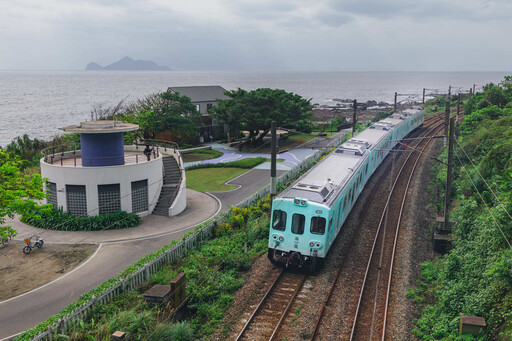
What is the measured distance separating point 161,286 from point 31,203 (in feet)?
22.0

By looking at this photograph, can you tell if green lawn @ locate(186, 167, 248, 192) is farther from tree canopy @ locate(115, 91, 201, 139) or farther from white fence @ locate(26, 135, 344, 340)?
white fence @ locate(26, 135, 344, 340)

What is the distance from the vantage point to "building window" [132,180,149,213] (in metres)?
27.2

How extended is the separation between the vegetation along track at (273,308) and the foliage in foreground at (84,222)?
37.7ft

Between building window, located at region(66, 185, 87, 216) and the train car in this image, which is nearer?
the train car

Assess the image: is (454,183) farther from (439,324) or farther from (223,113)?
(223,113)

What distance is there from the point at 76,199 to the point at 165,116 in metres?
24.6

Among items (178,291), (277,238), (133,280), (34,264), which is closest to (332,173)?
(277,238)

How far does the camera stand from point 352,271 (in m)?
19.6

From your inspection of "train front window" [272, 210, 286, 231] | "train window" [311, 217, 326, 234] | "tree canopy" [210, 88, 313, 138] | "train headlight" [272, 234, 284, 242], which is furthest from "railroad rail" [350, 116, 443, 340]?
"tree canopy" [210, 88, 313, 138]

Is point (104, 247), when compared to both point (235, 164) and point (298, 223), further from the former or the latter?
point (235, 164)

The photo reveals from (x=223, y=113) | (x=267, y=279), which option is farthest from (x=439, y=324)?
(x=223, y=113)

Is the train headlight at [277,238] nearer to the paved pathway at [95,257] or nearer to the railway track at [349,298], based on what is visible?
the railway track at [349,298]

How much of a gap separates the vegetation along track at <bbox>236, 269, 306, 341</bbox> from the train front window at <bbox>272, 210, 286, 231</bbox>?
6.74ft

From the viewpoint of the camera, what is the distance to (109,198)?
26344mm
